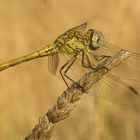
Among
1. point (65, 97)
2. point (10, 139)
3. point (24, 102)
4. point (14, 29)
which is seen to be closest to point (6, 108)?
point (24, 102)

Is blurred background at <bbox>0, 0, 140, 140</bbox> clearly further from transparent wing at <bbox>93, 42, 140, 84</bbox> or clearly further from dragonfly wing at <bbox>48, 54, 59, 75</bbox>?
transparent wing at <bbox>93, 42, 140, 84</bbox>

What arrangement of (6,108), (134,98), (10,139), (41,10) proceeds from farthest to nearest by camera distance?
(41,10) < (6,108) < (10,139) < (134,98)

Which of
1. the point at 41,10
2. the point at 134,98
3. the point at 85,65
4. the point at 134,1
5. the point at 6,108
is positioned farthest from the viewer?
the point at 41,10

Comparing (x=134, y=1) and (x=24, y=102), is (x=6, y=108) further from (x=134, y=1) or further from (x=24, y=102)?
(x=134, y=1)

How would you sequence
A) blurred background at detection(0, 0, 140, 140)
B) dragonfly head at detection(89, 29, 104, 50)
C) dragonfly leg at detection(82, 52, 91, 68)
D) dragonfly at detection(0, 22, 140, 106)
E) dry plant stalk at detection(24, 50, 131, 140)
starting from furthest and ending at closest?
1. blurred background at detection(0, 0, 140, 140)
2. dragonfly head at detection(89, 29, 104, 50)
3. dragonfly leg at detection(82, 52, 91, 68)
4. dragonfly at detection(0, 22, 140, 106)
5. dry plant stalk at detection(24, 50, 131, 140)

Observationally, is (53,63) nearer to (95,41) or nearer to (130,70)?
(95,41)

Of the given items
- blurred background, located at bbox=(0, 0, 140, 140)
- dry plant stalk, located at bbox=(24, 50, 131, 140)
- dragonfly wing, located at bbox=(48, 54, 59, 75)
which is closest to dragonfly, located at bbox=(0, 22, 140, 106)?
dragonfly wing, located at bbox=(48, 54, 59, 75)

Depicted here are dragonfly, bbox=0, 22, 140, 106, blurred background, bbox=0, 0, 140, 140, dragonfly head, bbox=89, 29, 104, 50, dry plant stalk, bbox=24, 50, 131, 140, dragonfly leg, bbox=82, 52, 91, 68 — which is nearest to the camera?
dry plant stalk, bbox=24, 50, 131, 140
